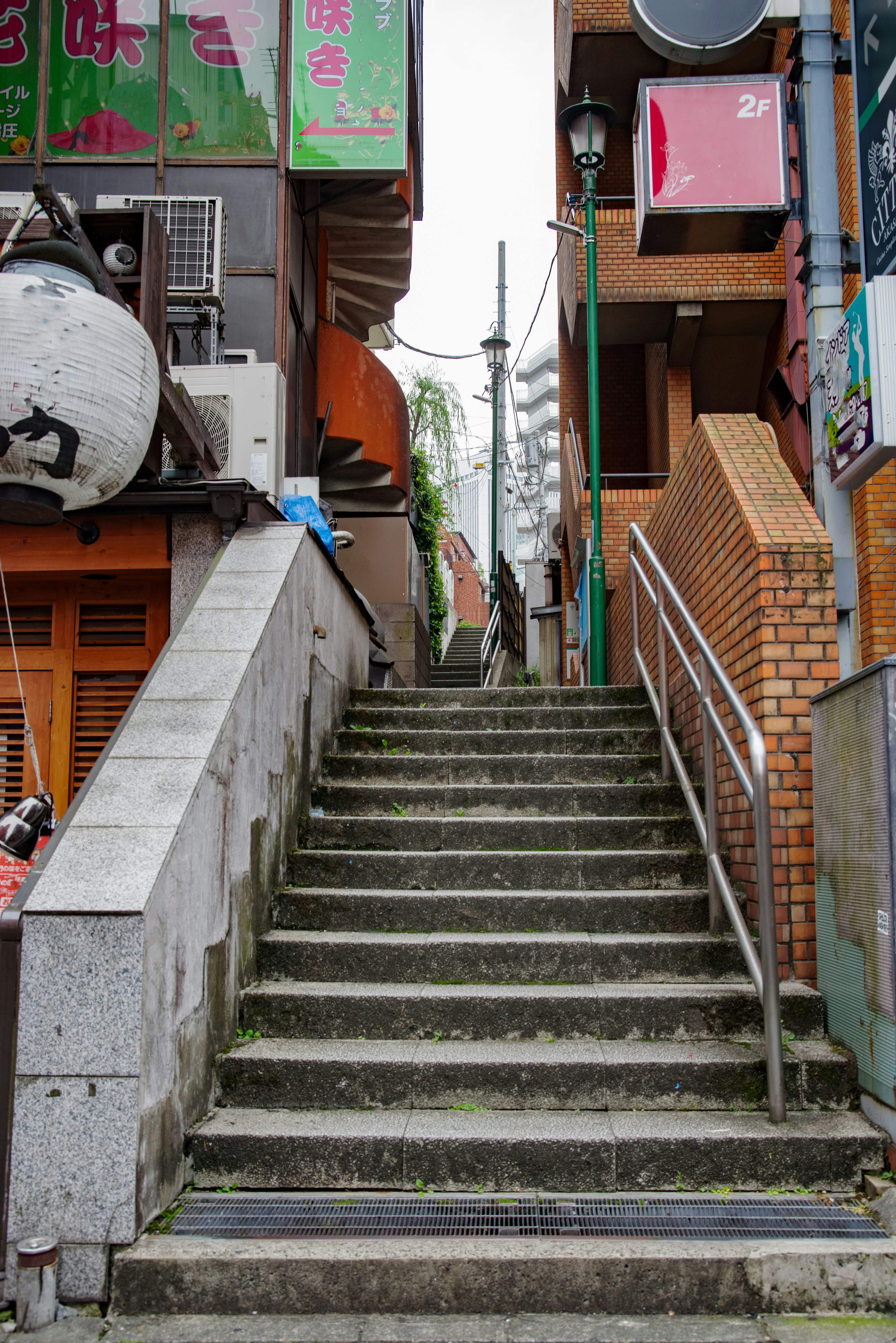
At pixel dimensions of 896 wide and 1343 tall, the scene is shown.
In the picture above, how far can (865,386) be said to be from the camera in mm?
3895

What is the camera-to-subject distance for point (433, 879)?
4371 mm

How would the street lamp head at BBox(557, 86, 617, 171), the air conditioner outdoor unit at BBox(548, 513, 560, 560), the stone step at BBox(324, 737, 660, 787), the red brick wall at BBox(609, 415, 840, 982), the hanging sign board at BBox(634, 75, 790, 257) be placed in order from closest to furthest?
the red brick wall at BBox(609, 415, 840, 982), the stone step at BBox(324, 737, 660, 787), the hanging sign board at BBox(634, 75, 790, 257), the street lamp head at BBox(557, 86, 617, 171), the air conditioner outdoor unit at BBox(548, 513, 560, 560)

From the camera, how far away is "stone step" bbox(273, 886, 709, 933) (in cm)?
402

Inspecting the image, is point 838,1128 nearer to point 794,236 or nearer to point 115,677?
point 115,677

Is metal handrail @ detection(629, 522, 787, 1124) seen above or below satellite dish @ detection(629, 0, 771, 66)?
below

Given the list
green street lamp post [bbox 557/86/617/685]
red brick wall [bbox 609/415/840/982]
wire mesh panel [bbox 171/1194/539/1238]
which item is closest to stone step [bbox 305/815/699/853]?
red brick wall [bbox 609/415/840/982]

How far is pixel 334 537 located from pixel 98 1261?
479 cm

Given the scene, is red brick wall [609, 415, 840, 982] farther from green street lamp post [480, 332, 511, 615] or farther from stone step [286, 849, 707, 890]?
green street lamp post [480, 332, 511, 615]

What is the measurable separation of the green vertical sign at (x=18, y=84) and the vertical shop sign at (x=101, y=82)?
0.41ft

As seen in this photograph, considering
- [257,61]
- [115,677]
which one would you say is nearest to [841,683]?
[115,677]

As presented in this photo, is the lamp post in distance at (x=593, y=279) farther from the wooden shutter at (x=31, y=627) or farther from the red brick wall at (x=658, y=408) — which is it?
the wooden shutter at (x=31, y=627)

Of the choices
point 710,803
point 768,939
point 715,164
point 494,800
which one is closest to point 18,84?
point 715,164

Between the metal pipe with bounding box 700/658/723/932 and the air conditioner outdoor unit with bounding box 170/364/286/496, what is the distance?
3.94 metres

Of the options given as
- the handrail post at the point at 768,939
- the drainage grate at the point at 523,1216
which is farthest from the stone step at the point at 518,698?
the drainage grate at the point at 523,1216
